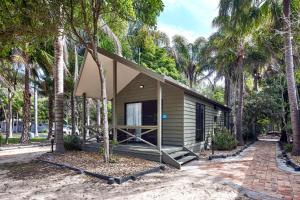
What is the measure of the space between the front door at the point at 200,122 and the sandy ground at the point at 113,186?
190 inches

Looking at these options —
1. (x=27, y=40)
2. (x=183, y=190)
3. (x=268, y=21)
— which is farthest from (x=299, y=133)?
(x=27, y=40)

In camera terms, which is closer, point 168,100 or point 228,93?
point 168,100

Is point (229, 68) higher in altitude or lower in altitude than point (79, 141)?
higher

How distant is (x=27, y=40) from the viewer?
28.0 feet

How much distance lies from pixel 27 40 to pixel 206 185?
7.06m

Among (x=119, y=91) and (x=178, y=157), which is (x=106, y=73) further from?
(x=178, y=157)

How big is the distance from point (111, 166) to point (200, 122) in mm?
6251

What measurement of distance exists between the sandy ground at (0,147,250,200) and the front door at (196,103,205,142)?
4.83 meters

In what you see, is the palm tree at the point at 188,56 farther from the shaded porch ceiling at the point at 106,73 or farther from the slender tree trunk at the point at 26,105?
the shaded porch ceiling at the point at 106,73

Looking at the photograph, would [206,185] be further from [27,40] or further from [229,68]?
[229,68]

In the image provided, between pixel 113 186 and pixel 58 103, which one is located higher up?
pixel 58 103

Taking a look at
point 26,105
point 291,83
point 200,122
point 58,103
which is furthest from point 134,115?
point 26,105

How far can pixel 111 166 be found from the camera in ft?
24.2

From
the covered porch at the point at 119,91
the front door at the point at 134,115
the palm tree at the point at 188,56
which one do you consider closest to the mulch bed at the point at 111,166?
the covered porch at the point at 119,91
